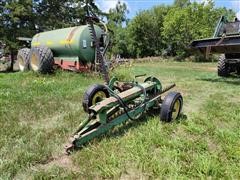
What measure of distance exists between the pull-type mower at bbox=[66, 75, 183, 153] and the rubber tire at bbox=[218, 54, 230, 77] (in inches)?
229

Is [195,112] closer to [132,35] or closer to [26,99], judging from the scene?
A: [26,99]

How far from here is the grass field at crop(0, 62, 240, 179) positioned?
3227 mm

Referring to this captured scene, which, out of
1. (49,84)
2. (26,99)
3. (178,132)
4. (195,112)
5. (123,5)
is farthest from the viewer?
(123,5)

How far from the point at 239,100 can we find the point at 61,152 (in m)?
4.30

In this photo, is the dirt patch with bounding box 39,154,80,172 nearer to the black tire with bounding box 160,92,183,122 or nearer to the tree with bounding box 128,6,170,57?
the black tire with bounding box 160,92,183,122

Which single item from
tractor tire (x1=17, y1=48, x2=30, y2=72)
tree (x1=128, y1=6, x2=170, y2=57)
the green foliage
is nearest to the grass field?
tractor tire (x1=17, y1=48, x2=30, y2=72)

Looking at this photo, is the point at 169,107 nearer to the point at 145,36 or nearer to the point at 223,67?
the point at 223,67

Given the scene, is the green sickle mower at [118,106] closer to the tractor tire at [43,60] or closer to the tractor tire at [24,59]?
the tractor tire at [43,60]

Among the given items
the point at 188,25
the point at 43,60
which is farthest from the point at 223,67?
the point at 188,25

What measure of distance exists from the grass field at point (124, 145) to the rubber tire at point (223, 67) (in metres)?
4.56

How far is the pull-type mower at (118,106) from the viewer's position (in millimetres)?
3984

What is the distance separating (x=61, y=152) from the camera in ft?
12.4

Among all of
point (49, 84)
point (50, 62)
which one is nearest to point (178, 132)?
point (49, 84)

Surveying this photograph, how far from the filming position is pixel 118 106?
4477mm
